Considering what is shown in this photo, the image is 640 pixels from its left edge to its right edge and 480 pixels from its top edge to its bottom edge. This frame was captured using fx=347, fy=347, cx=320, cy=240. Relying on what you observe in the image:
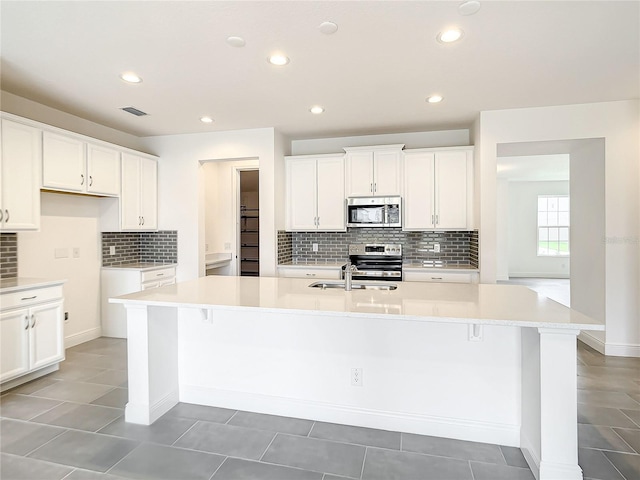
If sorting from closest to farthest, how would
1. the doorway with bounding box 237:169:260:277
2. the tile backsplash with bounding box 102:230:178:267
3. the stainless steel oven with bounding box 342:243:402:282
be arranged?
1. the tile backsplash with bounding box 102:230:178:267
2. the stainless steel oven with bounding box 342:243:402:282
3. the doorway with bounding box 237:169:260:277

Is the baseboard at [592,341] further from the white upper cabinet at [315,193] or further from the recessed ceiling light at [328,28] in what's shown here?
the recessed ceiling light at [328,28]

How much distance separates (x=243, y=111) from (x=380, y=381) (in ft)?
10.2

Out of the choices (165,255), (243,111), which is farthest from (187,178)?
(243,111)

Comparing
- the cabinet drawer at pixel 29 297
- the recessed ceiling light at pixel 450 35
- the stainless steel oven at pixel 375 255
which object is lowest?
the cabinet drawer at pixel 29 297

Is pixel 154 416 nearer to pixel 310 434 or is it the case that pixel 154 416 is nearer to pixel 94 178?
pixel 310 434

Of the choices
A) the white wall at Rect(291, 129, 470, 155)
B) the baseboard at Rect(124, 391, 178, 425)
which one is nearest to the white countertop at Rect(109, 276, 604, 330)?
the baseboard at Rect(124, 391, 178, 425)

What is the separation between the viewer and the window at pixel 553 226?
32.0 ft

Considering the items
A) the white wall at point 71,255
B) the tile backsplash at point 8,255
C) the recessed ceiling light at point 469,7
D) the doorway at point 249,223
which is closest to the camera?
the recessed ceiling light at point 469,7

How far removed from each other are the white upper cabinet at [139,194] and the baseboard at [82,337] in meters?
1.32

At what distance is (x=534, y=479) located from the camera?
5.92 feet

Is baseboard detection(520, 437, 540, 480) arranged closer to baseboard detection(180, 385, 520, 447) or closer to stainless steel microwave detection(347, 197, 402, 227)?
baseboard detection(180, 385, 520, 447)

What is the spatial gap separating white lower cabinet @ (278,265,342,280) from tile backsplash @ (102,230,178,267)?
5.26 ft

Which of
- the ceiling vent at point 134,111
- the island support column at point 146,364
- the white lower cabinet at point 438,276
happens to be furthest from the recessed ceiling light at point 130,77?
the white lower cabinet at point 438,276

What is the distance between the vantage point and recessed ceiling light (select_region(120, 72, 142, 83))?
9.57 ft
